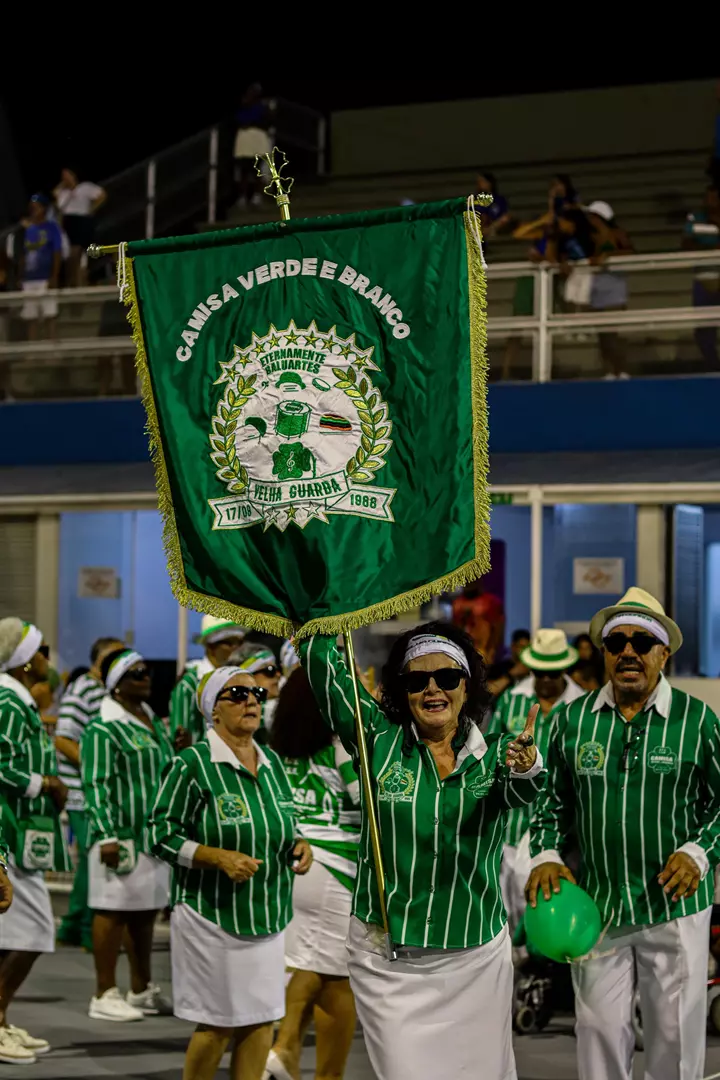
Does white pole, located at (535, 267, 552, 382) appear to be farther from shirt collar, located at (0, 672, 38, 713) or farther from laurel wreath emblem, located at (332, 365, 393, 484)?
laurel wreath emblem, located at (332, 365, 393, 484)

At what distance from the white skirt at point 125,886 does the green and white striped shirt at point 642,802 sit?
12.0ft

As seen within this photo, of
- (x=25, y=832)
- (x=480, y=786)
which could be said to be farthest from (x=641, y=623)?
(x=25, y=832)

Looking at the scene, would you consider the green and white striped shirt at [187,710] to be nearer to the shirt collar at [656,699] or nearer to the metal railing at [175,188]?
the shirt collar at [656,699]

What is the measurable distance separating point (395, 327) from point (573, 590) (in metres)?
8.36

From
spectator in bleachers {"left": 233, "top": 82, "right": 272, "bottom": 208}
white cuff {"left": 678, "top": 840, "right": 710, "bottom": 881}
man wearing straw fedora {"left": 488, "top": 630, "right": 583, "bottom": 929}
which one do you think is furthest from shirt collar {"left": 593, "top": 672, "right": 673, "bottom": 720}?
spectator in bleachers {"left": 233, "top": 82, "right": 272, "bottom": 208}

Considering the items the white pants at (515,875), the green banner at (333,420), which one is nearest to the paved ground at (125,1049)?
the white pants at (515,875)

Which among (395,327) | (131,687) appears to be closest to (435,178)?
(131,687)

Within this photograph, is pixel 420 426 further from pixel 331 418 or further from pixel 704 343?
pixel 704 343

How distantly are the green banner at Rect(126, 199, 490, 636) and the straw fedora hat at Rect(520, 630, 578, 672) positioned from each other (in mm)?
4621

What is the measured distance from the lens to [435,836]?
4922 mm

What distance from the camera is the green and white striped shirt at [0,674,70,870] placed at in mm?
7922

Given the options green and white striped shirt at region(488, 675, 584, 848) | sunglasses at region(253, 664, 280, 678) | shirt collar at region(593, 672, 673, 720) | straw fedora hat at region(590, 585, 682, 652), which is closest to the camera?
shirt collar at region(593, 672, 673, 720)

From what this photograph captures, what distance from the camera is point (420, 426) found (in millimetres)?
5148

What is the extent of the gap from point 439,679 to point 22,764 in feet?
11.9
